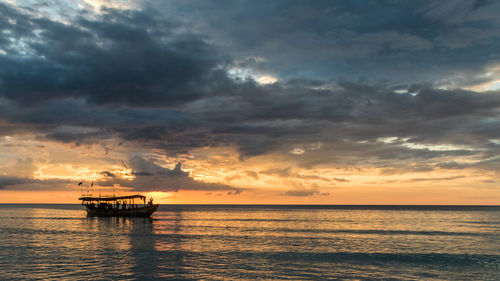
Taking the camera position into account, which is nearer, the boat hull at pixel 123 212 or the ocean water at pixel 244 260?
the ocean water at pixel 244 260

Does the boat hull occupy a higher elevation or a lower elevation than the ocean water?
lower

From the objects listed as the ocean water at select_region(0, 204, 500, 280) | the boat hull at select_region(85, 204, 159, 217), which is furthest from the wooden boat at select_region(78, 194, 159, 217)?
the ocean water at select_region(0, 204, 500, 280)

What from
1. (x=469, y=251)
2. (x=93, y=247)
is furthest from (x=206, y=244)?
(x=469, y=251)

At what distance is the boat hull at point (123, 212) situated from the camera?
12862 centimetres

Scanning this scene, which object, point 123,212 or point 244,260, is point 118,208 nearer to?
point 123,212

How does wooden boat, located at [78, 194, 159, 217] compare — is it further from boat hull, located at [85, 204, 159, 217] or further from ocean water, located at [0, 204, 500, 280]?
ocean water, located at [0, 204, 500, 280]

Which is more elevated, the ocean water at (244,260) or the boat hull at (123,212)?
the ocean water at (244,260)

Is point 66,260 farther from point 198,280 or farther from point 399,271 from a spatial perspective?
point 399,271

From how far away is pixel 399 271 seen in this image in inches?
1453

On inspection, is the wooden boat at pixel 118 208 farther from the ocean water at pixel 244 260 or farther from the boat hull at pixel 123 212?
the ocean water at pixel 244 260

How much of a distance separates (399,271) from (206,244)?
29542 millimetres

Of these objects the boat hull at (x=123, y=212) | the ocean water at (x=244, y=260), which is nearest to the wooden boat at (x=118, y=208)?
the boat hull at (x=123, y=212)

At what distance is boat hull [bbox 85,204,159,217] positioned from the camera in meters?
129

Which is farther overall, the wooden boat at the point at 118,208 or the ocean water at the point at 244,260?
the wooden boat at the point at 118,208
